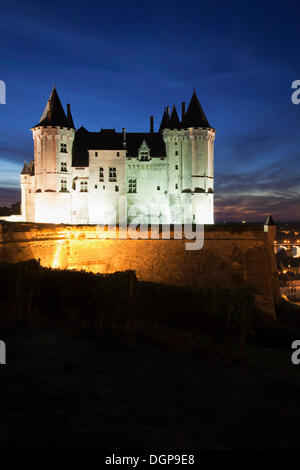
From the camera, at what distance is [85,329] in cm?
1371

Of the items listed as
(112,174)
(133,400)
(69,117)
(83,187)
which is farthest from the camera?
(69,117)

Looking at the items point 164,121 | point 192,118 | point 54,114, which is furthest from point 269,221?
point 54,114

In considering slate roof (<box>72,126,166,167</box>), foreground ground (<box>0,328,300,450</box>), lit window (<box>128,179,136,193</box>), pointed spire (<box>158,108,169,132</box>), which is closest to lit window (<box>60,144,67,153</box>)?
slate roof (<box>72,126,166,167</box>)

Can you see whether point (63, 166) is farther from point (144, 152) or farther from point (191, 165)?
point (191, 165)

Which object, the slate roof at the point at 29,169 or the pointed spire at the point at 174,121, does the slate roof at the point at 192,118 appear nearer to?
the pointed spire at the point at 174,121

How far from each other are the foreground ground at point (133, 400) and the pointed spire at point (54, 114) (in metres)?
27.5

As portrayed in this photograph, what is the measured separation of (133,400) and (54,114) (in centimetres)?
3287

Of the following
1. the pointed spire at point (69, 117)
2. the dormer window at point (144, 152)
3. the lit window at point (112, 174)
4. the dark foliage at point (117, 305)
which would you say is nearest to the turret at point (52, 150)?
the pointed spire at point (69, 117)

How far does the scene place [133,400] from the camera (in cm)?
773

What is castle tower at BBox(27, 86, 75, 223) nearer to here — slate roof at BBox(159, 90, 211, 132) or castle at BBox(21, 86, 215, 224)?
castle at BBox(21, 86, 215, 224)

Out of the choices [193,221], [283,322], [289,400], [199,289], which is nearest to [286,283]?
[193,221]

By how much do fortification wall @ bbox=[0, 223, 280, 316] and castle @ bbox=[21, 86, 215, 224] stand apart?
1093 centimetres

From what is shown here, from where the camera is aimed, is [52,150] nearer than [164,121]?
Yes
